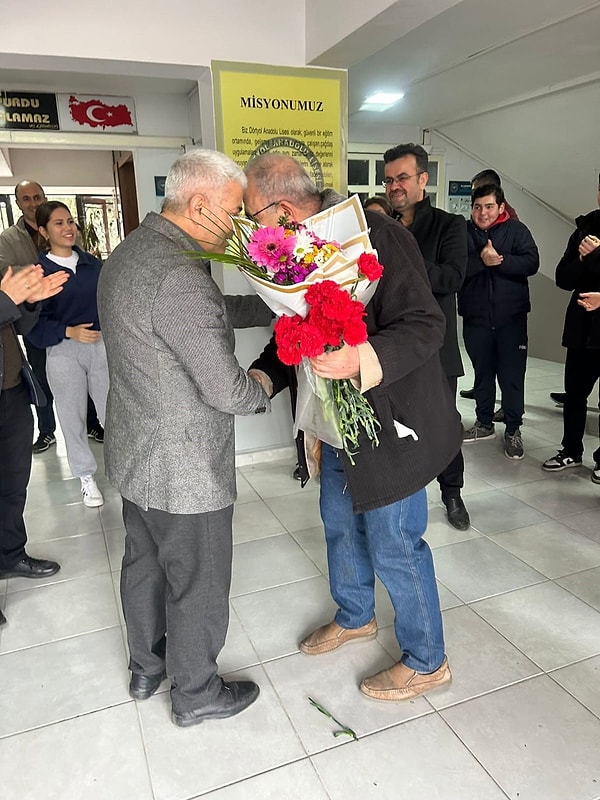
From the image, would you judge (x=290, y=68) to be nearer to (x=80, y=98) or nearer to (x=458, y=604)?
(x=80, y=98)

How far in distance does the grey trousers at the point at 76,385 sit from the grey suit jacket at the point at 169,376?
5.52 ft

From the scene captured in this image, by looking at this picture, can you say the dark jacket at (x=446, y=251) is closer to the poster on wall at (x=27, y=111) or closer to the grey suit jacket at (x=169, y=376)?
the grey suit jacket at (x=169, y=376)

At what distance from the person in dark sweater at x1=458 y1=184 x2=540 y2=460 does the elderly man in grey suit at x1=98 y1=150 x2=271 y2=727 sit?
2.51 m

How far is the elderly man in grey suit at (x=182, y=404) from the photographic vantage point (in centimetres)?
137

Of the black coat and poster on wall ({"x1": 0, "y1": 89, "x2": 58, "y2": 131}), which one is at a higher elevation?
poster on wall ({"x1": 0, "y1": 89, "x2": 58, "y2": 131})

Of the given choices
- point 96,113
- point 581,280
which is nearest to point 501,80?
point 581,280

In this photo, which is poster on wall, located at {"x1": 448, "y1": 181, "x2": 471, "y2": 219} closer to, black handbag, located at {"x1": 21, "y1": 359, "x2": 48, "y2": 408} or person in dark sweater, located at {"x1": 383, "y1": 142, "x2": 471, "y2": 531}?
person in dark sweater, located at {"x1": 383, "y1": 142, "x2": 471, "y2": 531}

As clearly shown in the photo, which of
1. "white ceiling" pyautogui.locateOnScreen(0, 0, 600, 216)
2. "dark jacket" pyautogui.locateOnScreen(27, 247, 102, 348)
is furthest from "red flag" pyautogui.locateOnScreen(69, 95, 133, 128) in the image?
"dark jacket" pyautogui.locateOnScreen(27, 247, 102, 348)

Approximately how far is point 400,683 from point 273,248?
4.27 ft

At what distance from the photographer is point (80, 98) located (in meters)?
4.43

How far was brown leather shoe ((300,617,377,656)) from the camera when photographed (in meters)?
1.97

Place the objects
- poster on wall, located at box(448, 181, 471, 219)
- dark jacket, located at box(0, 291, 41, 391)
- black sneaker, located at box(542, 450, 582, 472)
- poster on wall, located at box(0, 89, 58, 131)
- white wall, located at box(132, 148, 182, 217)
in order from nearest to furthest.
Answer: dark jacket, located at box(0, 291, 41, 391)
black sneaker, located at box(542, 450, 582, 472)
poster on wall, located at box(0, 89, 58, 131)
white wall, located at box(132, 148, 182, 217)
poster on wall, located at box(448, 181, 471, 219)

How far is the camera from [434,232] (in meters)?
2.66

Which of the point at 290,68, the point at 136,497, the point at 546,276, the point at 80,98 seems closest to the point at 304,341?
the point at 136,497
